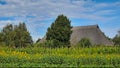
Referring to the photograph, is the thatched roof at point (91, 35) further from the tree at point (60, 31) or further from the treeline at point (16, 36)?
the tree at point (60, 31)

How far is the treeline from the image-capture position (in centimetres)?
4841

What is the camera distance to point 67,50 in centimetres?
2373

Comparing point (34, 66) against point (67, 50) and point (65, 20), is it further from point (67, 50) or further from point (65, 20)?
point (65, 20)

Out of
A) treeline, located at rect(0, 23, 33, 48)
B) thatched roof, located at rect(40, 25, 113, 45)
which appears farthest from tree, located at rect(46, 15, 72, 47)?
thatched roof, located at rect(40, 25, 113, 45)

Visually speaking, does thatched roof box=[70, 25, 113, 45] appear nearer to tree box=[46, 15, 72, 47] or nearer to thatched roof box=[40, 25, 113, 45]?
thatched roof box=[40, 25, 113, 45]

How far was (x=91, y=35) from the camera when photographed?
56.1 metres

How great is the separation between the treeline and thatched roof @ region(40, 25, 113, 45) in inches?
207

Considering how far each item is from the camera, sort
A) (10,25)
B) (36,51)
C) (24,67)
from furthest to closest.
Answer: (10,25) → (36,51) → (24,67)

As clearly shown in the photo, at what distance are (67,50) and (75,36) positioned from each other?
33.1 meters

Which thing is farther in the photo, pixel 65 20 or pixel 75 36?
pixel 75 36

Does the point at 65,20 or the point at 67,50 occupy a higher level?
the point at 65,20

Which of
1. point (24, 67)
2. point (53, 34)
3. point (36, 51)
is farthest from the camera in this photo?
point (53, 34)

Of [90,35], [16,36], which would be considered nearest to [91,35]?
[90,35]

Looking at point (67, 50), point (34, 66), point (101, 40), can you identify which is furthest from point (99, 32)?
point (34, 66)
